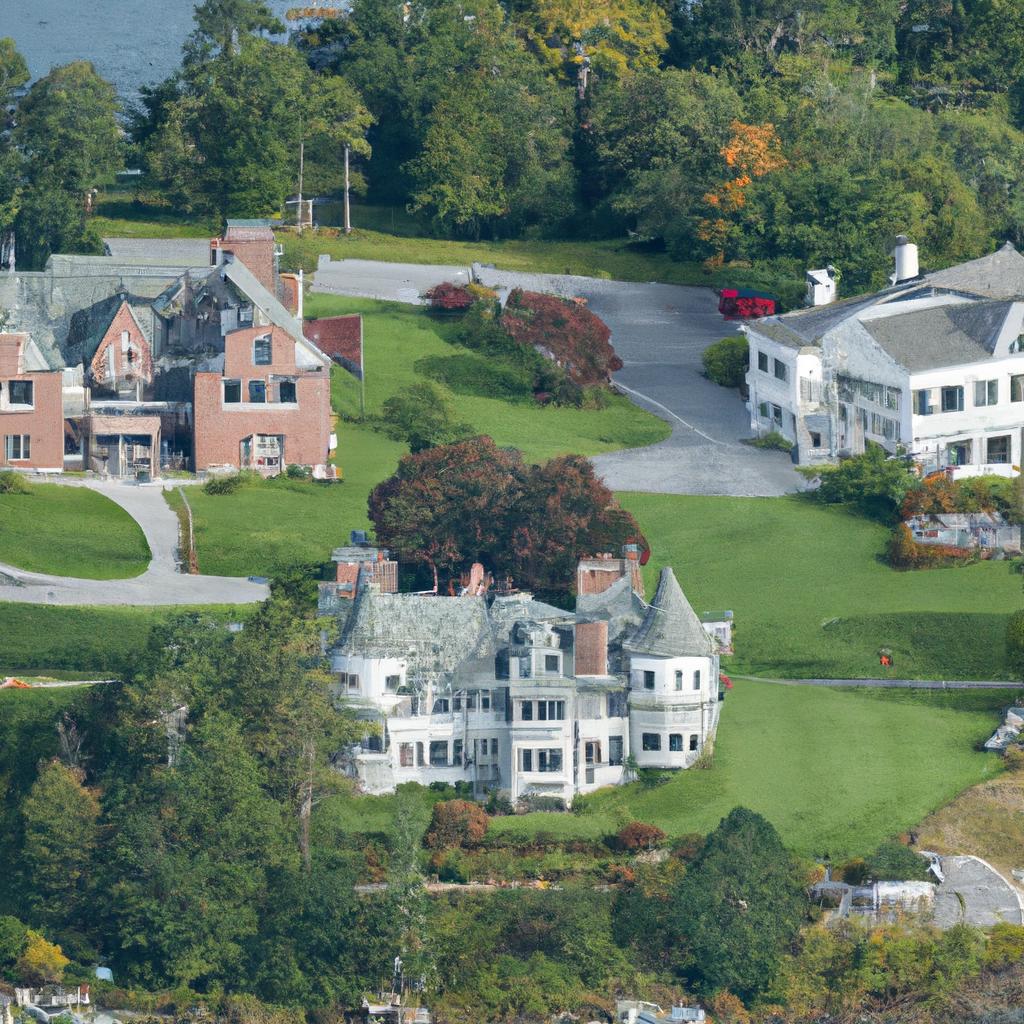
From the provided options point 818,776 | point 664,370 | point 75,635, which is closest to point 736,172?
point 664,370

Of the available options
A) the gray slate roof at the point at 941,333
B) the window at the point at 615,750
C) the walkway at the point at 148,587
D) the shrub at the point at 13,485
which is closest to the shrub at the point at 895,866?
the window at the point at 615,750

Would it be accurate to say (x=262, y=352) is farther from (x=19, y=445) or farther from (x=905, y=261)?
(x=905, y=261)

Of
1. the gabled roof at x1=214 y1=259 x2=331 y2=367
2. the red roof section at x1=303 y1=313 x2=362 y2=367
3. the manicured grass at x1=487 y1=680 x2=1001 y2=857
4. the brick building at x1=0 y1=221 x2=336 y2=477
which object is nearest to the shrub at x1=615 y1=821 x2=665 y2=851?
the manicured grass at x1=487 y1=680 x2=1001 y2=857

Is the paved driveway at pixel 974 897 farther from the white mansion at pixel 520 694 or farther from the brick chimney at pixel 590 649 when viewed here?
the brick chimney at pixel 590 649

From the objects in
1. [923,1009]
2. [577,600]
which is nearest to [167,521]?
[577,600]

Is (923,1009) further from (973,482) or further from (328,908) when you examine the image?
(973,482)

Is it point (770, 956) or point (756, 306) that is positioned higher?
point (756, 306)
